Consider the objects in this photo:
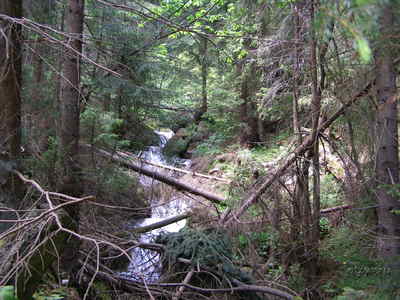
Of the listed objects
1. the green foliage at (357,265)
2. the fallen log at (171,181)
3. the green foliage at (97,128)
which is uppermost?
the green foliage at (97,128)

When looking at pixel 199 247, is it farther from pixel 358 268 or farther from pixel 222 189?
pixel 222 189

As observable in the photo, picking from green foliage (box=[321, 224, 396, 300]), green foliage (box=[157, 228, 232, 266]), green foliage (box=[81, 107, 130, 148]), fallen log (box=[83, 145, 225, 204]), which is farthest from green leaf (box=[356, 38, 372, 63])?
fallen log (box=[83, 145, 225, 204])

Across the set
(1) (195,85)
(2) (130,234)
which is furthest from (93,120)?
(1) (195,85)

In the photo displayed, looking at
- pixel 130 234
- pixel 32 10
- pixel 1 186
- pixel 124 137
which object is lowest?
pixel 130 234

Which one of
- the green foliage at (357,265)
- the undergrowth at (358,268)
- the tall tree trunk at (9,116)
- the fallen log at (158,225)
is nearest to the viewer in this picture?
the undergrowth at (358,268)

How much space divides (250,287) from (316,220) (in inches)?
70.2

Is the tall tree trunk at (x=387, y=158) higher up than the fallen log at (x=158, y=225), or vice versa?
the tall tree trunk at (x=387, y=158)

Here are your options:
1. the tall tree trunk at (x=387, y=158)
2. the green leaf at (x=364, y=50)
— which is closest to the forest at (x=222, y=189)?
the tall tree trunk at (x=387, y=158)

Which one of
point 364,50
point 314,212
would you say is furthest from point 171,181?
point 364,50

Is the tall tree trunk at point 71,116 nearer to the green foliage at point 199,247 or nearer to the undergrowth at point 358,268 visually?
the green foliage at point 199,247

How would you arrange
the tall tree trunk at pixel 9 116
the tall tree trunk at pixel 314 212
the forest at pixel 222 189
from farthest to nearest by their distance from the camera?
1. the tall tree trunk at pixel 314 212
2. the tall tree trunk at pixel 9 116
3. the forest at pixel 222 189

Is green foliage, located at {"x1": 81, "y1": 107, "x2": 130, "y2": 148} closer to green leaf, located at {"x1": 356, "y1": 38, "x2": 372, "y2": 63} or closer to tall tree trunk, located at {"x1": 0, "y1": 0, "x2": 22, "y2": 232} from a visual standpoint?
tall tree trunk, located at {"x1": 0, "y1": 0, "x2": 22, "y2": 232}

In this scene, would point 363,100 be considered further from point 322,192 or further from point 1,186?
point 1,186

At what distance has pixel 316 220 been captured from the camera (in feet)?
16.9
